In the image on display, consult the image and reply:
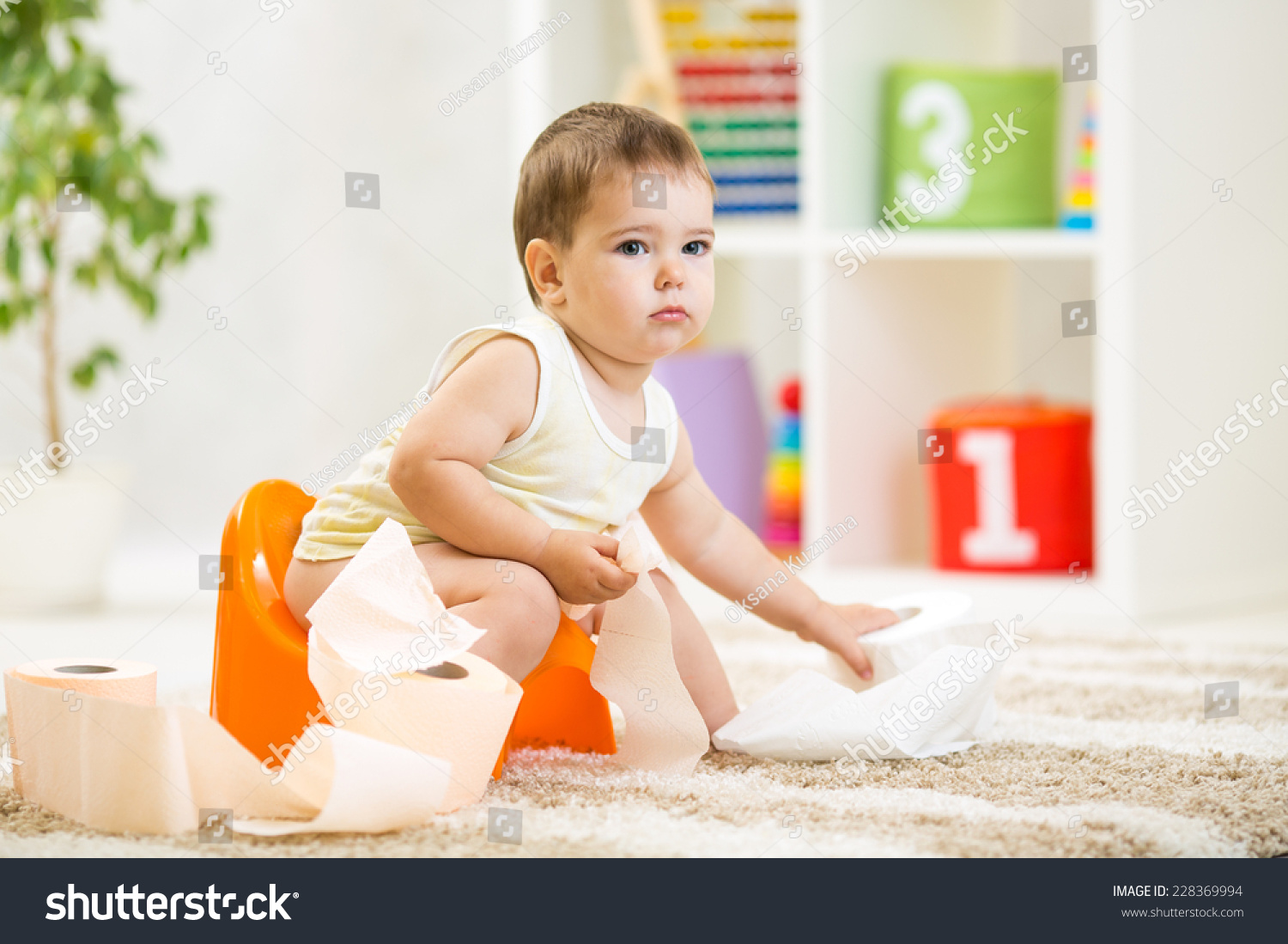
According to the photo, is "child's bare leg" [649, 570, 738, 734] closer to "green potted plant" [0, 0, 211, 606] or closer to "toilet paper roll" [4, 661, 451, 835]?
"toilet paper roll" [4, 661, 451, 835]

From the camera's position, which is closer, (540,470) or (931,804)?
(931,804)

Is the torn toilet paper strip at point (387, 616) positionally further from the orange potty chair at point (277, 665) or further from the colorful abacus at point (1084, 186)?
the colorful abacus at point (1084, 186)

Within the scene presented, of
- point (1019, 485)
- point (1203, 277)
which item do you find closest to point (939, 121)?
point (1203, 277)

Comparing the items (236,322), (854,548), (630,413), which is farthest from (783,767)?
(236,322)

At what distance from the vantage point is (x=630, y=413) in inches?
36.3

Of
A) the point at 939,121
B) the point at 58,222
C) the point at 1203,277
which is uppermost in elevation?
the point at 939,121

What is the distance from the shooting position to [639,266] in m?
0.85

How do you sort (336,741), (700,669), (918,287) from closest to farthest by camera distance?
(336,741), (700,669), (918,287)

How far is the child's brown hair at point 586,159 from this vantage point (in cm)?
84

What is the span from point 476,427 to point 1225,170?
1.14m

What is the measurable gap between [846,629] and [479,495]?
1.01 ft

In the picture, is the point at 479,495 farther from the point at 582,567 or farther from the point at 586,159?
the point at 586,159

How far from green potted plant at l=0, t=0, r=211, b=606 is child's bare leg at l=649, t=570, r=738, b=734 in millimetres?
1018

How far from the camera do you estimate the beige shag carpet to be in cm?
65
